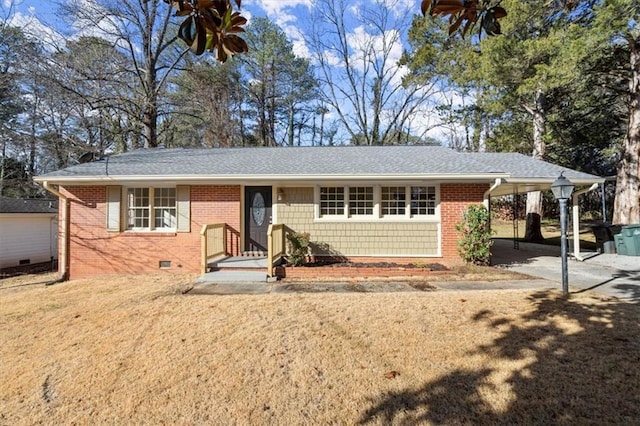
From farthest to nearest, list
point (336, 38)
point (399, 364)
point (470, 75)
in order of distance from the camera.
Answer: point (336, 38)
point (470, 75)
point (399, 364)

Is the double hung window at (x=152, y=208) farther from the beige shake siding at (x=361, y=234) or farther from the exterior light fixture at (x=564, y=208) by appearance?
the exterior light fixture at (x=564, y=208)

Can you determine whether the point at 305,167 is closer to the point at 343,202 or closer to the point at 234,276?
the point at 343,202

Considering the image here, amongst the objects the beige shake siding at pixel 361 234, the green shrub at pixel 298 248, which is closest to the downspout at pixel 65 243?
the beige shake siding at pixel 361 234

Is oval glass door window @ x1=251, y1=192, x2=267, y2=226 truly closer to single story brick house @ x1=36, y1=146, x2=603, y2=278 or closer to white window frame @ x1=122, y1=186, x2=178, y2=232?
single story brick house @ x1=36, y1=146, x2=603, y2=278

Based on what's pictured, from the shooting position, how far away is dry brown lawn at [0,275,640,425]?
3.09m

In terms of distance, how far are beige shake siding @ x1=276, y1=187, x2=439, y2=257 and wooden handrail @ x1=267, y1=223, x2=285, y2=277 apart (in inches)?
23.2

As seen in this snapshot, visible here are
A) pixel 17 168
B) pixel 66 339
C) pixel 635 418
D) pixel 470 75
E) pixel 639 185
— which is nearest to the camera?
pixel 635 418

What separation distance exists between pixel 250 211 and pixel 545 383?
8076 millimetres

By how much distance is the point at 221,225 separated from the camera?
9.45 metres

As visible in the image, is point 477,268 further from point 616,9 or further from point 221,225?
point 616,9

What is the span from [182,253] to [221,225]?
4.53 ft

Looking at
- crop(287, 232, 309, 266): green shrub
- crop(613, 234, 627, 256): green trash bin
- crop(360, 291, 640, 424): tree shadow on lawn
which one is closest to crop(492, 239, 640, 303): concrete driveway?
crop(613, 234, 627, 256): green trash bin

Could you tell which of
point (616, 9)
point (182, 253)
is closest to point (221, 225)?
point (182, 253)

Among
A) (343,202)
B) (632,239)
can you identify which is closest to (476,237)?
(343,202)
